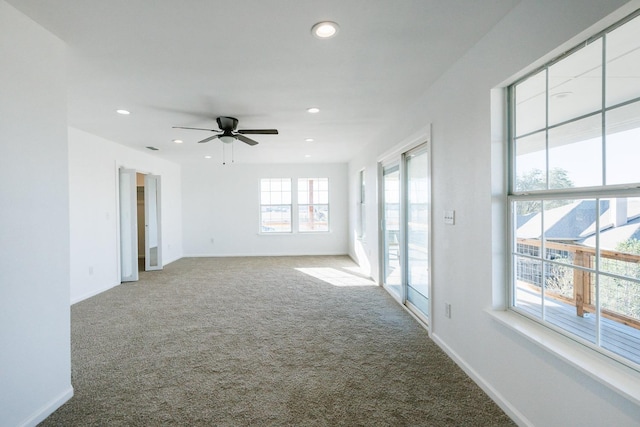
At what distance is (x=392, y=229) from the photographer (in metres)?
4.64

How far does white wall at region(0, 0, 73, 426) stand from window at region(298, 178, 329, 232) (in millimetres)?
6373

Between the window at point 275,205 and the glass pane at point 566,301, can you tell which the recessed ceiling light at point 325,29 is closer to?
the glass pane at point 566,301

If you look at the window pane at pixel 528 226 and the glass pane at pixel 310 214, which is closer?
the window pane at pixel 528 226

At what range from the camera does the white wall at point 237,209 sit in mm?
8164

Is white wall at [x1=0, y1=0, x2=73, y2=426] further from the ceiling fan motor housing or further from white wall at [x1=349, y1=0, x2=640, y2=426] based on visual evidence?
white wall at [x1=349, y1=0, x2=640, y2=426]

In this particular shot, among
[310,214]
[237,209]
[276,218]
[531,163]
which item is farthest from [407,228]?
[237,209]

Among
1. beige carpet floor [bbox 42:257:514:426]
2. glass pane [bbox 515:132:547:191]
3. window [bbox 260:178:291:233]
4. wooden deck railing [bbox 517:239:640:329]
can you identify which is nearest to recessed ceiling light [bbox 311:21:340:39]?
glass pane [bbox 515:132:547:191]

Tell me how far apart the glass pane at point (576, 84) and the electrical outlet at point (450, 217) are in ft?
3.40

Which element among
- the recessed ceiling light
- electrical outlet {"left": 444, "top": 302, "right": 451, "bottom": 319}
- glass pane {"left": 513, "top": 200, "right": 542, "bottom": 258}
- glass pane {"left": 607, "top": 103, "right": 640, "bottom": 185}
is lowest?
electrical outlet {"left": 444, "top": 302, "right": 451, "bottom": 319}

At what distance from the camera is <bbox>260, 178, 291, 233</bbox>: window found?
8344mm

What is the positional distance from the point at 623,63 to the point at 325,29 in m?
1.56

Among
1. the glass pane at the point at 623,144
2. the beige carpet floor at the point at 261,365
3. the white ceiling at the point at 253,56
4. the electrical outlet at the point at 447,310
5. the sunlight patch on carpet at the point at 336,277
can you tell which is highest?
the white ceiling at the point at 253,56

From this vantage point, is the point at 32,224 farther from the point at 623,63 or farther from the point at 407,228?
the point at 407,228

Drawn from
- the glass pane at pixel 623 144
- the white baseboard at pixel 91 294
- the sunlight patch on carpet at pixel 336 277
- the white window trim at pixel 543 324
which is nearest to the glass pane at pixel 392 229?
the sunlight patch on carpet at pixel 336 277
